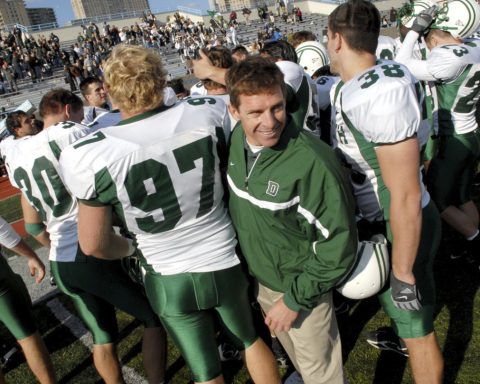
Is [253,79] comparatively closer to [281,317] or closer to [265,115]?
[265,115]

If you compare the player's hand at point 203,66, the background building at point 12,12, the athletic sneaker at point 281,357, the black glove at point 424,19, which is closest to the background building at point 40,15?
the background building at point 12,12

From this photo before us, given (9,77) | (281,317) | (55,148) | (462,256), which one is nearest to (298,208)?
(281,317)

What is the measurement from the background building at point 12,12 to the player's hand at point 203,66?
81.0 meters

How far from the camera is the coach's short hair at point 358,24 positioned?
5.93 ft

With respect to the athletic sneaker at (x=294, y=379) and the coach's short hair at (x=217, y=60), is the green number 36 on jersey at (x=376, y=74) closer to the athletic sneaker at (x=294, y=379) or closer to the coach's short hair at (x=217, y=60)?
the coach's short hair at (x=217, y=60)

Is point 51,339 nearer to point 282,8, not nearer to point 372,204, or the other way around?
point 372,204

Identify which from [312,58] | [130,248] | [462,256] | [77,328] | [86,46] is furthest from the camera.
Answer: [86,46]

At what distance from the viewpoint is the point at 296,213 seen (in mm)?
1739

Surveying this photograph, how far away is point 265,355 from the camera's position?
2.20 m

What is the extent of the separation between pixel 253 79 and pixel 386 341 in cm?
196

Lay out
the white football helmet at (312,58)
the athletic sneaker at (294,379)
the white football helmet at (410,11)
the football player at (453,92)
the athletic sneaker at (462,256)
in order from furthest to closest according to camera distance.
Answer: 1. the white football helmet at (312,58)
2. the white football helmet at (410,11)
3. the athletic sneaker at (462,256)
4. the football player at (453,92)
5. the athletic sneaker at (294,379)

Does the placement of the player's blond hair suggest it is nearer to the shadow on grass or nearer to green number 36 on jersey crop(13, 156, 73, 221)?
green number 36 on jersey crop(13, 156, 73, 221)

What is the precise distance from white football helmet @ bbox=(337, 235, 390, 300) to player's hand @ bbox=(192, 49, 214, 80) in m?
1.54

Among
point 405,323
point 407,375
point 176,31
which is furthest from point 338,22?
point 176,31
